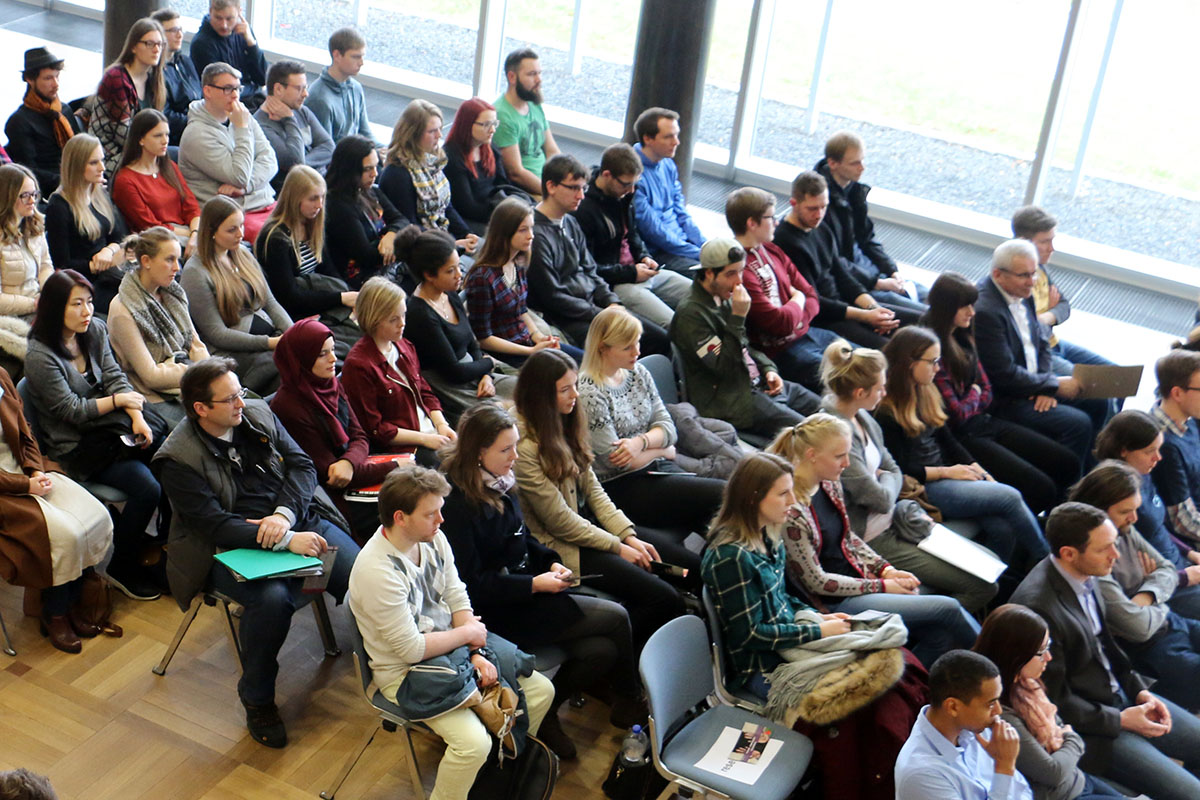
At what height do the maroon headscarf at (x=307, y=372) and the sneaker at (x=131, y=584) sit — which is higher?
the maroon headscarf at (x=307, y=372)

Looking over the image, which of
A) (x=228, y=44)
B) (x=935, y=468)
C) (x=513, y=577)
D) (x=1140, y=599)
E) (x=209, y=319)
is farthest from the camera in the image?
(x=228, y=44)

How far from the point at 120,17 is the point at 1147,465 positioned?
773 centimetres

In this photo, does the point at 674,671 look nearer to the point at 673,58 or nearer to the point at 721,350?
the point at 721,350

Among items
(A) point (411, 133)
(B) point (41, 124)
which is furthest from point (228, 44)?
(A) point (411, 133)

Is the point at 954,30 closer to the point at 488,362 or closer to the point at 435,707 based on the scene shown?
the point at 488,362

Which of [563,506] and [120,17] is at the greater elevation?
[120,17]

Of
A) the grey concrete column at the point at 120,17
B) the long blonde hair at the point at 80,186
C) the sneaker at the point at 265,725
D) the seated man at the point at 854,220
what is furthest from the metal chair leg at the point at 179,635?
the grey concrete column at the point at 120,17

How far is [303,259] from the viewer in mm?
5824

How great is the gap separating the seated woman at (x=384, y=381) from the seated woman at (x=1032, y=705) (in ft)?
7.62

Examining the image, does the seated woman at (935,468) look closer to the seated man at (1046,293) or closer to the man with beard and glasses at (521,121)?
the seated man at (1046,293)

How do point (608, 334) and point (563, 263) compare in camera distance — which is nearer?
point (608, 334)

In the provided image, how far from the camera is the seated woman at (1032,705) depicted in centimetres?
378

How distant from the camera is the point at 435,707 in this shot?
3.68m

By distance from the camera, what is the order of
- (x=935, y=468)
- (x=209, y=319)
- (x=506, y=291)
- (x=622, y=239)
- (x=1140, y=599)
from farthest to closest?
(x=622, y=239), (x=506, y=291), (x=935, y=468), (x=209, y=319), (x=1140, y=599)
